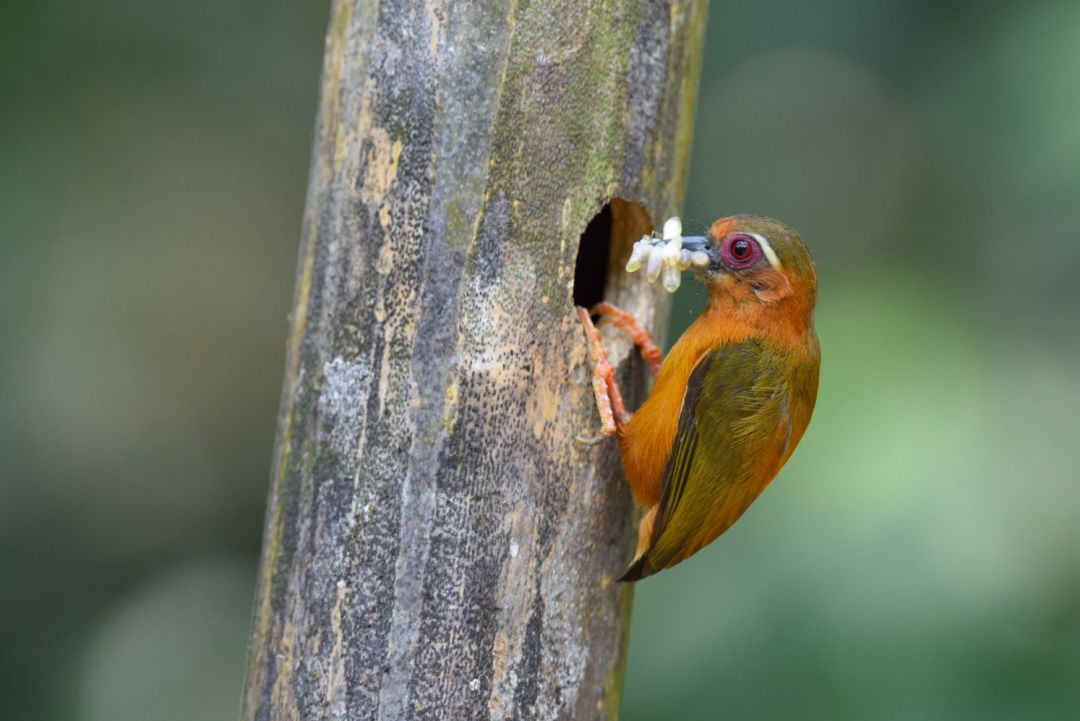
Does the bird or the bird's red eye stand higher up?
the bird's red eye

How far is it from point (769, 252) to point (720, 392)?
379 mm

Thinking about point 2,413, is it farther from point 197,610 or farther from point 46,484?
point 197,610

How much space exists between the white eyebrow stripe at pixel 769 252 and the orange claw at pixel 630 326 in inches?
14.4

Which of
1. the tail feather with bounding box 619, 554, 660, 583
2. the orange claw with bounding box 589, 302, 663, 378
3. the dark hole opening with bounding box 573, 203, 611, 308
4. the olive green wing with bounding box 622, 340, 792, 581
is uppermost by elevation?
the dark hole opening with bounding box 573, 203, 611, 308

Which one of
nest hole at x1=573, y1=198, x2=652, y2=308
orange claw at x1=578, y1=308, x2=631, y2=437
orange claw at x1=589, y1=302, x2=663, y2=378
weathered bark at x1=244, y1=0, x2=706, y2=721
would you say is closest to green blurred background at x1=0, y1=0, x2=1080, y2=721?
nest hole at x1=573, y1=198, x2=652, y2=308

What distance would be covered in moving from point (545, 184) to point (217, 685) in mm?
3707

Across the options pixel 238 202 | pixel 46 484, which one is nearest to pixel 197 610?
pixel 46 484

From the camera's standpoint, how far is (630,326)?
2904 millimetres

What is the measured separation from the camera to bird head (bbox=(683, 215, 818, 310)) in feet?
9.86

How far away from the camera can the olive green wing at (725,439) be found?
9.43 feet

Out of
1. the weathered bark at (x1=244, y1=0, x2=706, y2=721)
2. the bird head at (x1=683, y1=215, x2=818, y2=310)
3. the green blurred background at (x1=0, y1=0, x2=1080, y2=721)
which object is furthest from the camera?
the green blurred background at (x1=0, y1=0, x2=1080, y2=721)

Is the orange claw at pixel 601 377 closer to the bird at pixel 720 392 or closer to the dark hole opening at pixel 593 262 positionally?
the bird at pixel 720 392

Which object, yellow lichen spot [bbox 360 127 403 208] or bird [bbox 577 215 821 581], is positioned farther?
bird [bbox 577 215 821 581]

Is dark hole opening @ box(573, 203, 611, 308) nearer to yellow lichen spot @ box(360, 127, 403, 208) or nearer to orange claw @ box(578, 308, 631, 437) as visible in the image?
orange claw @ box(578, 308, 631, 437)
